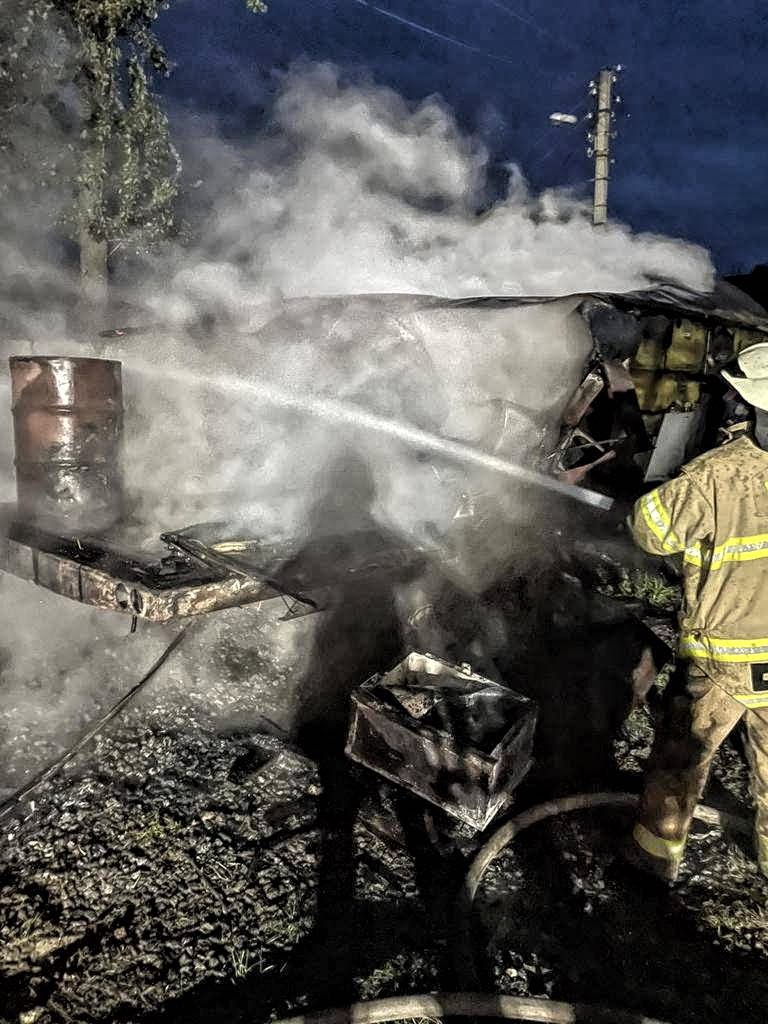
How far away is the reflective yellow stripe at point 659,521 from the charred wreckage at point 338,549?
21.4 inches

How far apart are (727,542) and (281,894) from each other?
281cm

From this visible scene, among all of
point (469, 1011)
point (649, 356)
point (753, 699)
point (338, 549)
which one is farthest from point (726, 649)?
point (649, 356)

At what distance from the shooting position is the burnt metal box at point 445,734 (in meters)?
3.41

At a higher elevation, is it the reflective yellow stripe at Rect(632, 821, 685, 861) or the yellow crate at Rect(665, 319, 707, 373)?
the yellow crate at Rect(665, 319, 707, 373)

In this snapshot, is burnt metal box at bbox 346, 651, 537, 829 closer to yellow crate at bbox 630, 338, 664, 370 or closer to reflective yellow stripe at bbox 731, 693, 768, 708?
reflective yellow stripe at bbox 731, 693, 768, 708

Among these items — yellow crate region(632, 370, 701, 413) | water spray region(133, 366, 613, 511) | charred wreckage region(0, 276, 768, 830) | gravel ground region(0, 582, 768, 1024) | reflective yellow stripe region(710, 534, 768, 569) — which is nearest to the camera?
gravel ground region(0, 582, 768, 1024)

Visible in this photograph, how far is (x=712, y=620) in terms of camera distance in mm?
3084

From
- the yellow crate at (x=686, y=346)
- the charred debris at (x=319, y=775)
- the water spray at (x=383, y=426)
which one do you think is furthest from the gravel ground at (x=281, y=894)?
the yellow crate at (x=686, y=346)

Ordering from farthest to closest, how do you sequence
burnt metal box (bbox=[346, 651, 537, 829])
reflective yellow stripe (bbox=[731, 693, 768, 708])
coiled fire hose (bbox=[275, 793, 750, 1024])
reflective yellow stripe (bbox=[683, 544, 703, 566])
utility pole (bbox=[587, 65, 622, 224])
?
utility pole (bbox=[587, 65, 622, 224])
burnt metal box (bbox=[346, 651, 537, 829])
reflective yellow stripe (bbox=[683, 544, 703, 566])
reflective yellow stripe (bbox=[731, 693, 768, 708])
coiled fire hose (bbox=[275, 793, 750, 1024])

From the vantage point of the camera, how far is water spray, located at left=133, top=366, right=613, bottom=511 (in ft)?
20.3

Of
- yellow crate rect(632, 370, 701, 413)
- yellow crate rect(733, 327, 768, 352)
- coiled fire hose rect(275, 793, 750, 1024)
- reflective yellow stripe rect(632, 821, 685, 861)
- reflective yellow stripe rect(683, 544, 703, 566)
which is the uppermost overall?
yellow crate rect(733, 327, 768, 352)

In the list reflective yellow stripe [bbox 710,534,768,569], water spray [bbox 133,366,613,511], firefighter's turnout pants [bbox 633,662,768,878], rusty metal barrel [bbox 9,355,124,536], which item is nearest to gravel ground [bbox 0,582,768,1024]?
firefighter's turnout pants [bbox 633,662,768,878]

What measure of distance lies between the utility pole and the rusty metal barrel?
1195cm

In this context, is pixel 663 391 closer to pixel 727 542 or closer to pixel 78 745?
pixel 727 542
